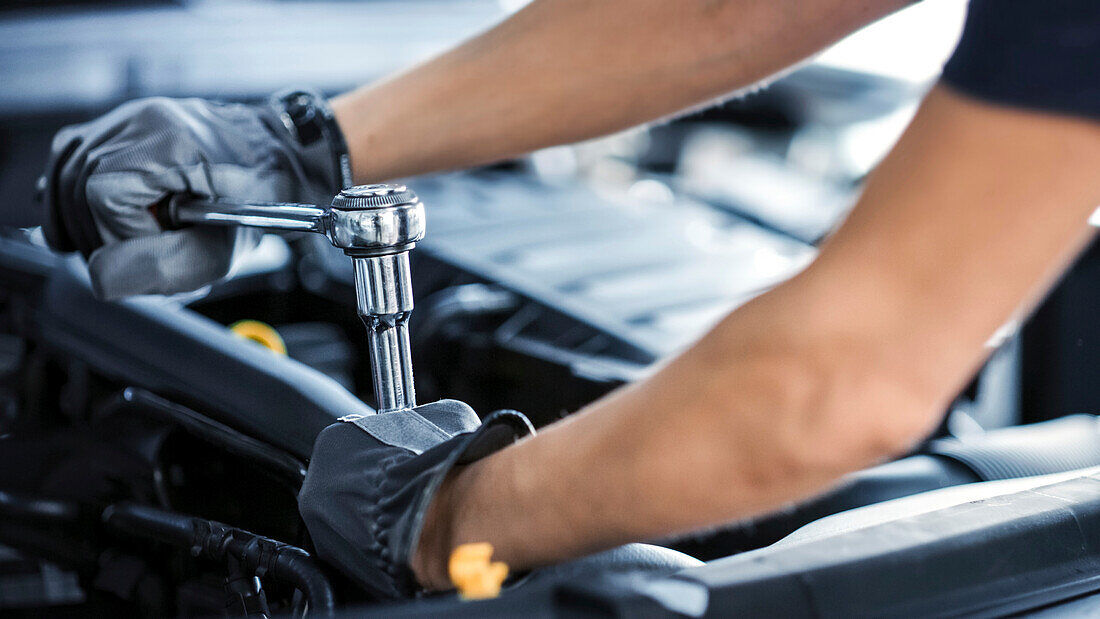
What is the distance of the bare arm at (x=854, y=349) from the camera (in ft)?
1.38

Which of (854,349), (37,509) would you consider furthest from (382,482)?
(37,509)

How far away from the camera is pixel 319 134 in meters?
0.94

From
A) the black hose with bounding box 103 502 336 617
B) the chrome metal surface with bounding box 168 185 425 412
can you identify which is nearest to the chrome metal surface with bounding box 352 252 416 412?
the chrome metal surface with bounding box 168 185 425 412

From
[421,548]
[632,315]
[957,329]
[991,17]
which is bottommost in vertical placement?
[632,315]

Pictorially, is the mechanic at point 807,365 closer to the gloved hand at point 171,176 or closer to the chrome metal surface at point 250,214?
the chrome metal surface at point 250,214

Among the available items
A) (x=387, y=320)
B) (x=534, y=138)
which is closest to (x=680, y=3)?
(x=534, y=138)

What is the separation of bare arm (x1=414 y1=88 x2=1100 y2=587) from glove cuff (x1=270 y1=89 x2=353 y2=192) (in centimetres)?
49

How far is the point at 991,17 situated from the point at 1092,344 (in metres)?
0.95

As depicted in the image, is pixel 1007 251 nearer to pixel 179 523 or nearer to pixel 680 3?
pixel 680 3

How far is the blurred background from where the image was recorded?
134 centimetres

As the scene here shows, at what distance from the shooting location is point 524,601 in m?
0.45

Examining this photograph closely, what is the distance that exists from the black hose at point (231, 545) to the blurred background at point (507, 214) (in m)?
0.48

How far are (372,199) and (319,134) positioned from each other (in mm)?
287

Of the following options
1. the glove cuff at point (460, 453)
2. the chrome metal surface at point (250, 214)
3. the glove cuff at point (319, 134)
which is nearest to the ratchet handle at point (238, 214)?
the chrome metal surface at point (250, 214)
